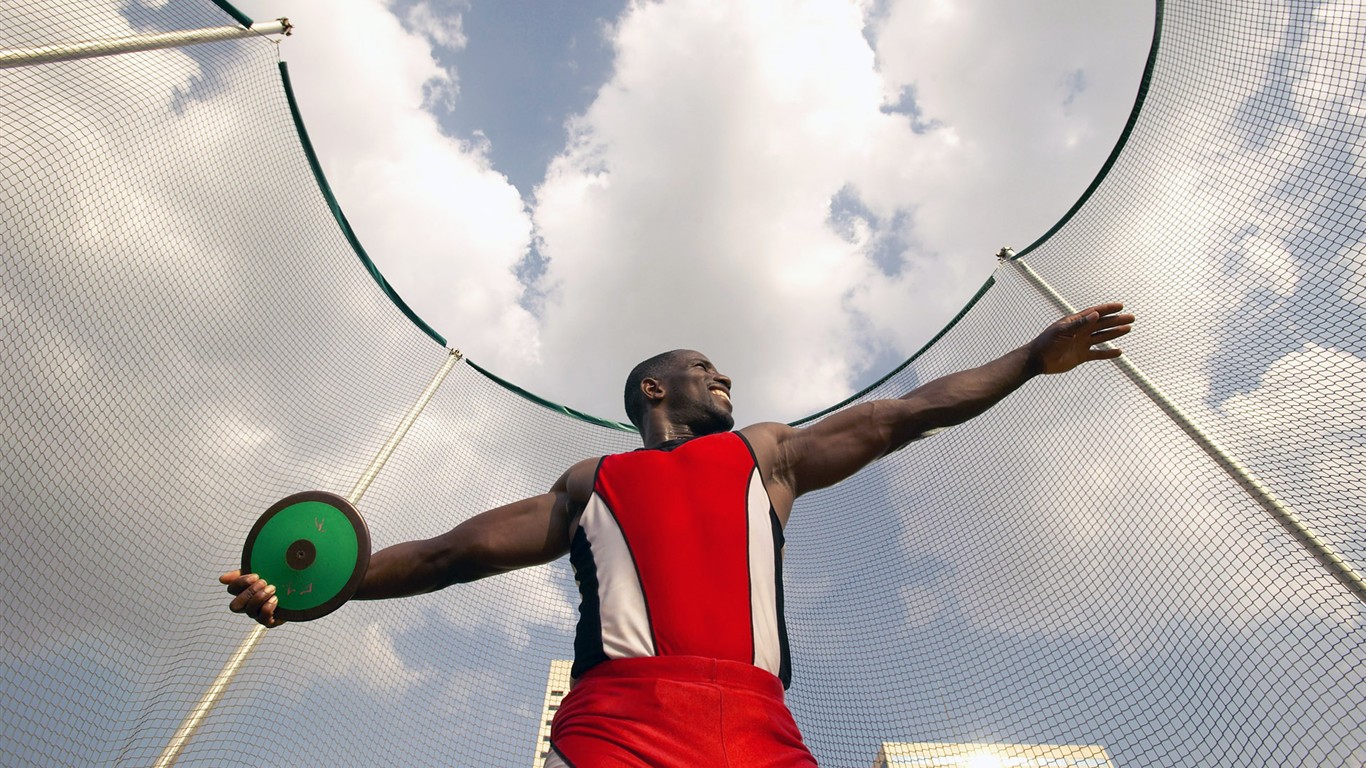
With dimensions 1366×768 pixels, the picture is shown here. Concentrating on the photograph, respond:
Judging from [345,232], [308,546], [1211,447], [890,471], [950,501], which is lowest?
[308,546]

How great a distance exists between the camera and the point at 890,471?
5.33m

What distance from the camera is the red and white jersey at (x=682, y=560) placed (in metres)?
1.58

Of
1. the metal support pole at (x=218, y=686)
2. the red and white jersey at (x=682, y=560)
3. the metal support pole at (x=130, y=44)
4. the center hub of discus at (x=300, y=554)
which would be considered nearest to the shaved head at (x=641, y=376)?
the red and white jersey at (x=682, y=560)

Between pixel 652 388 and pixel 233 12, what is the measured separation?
2.93m

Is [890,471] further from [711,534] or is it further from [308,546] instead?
[308,546]

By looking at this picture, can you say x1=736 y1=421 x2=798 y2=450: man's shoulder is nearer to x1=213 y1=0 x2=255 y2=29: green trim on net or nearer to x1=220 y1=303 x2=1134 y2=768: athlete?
x1=220 y1=303 x2=1134 y2=768: athlete

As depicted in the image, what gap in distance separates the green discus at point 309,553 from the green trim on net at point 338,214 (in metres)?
3.26

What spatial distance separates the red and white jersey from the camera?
1.58 meters

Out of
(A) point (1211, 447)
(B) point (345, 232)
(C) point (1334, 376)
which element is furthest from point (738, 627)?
(B) point (345, 232)

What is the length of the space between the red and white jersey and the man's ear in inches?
23.5

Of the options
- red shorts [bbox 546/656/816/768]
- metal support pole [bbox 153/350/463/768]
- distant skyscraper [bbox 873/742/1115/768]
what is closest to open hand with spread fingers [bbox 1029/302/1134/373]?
red shorts [bbox 546/656/816/768]

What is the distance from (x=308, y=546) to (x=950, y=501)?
4232 mm

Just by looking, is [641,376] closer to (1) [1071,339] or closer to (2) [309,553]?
(2) [309,553]

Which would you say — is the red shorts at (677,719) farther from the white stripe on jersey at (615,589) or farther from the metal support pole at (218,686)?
the metal support pole at (218,686)
